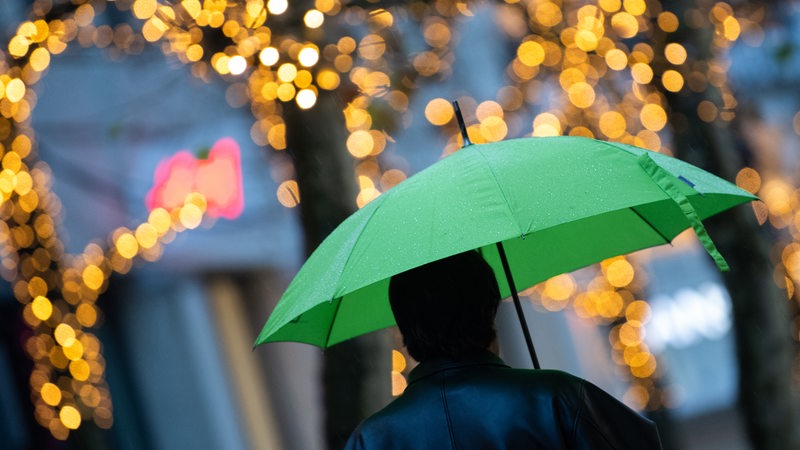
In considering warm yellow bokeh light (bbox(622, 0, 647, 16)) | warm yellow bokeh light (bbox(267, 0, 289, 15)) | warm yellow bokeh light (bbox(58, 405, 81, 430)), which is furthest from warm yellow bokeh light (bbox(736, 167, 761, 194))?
warm yellow bokeh light (bbox(58, 405, 81, 430))

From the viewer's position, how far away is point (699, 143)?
229 inches

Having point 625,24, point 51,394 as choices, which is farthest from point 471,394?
point 51,394

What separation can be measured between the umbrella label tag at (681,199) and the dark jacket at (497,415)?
0.38m

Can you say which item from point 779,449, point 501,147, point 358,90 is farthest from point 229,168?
point 501,147

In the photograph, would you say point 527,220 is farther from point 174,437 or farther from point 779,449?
point 174,437

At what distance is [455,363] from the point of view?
2.45m

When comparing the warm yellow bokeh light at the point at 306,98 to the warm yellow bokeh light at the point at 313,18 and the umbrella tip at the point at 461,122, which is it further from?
the umbrella tip at the point at 461,122

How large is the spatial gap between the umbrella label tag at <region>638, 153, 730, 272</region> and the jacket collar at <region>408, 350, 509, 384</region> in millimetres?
504

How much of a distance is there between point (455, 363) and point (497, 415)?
15 cm

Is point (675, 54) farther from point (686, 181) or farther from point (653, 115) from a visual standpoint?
point (686, 181)

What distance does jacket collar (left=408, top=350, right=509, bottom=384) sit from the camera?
2445 millimetres

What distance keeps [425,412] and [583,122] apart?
19.3ft

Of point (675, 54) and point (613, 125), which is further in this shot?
point (613, 125)

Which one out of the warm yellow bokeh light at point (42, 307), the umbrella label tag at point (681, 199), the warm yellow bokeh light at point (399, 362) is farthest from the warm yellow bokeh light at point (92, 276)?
the umbrella label tag at point (681, 199)
